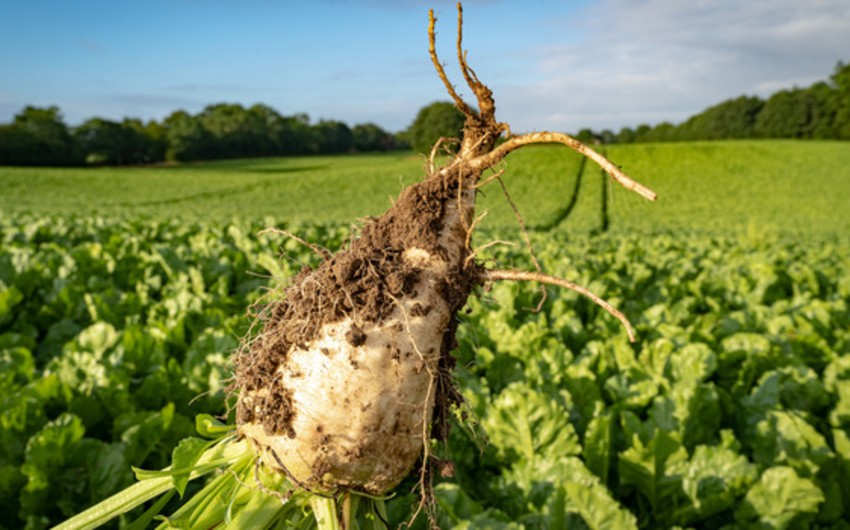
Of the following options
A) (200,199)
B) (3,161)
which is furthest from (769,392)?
(3,161)

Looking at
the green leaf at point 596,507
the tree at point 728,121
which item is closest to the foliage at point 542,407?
the green leaf at point 596,507

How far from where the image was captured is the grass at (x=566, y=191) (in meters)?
36.1

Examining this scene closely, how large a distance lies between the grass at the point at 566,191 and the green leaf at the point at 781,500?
28752 millimetres

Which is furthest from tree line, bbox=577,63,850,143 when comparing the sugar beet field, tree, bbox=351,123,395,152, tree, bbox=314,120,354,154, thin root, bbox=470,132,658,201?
thin root, bbox=470,132,658,201

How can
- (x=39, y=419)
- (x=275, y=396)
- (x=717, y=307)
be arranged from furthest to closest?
(x=717, y=307) < (x=39, y=419) < (x=275, y=396)

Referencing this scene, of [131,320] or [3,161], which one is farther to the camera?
[3,161]

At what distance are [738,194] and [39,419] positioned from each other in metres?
48.3

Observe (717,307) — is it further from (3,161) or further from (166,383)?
(3,161)

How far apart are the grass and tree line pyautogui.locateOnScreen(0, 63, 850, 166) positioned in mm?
11776

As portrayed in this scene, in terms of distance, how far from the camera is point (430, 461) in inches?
79.2

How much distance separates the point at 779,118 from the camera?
79938 mm

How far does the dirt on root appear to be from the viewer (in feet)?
5.81

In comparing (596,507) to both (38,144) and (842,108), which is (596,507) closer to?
(38,144)

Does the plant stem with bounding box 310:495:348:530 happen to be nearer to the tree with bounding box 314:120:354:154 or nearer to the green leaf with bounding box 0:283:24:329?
the green leaf with bounding box 0:283:24:329
